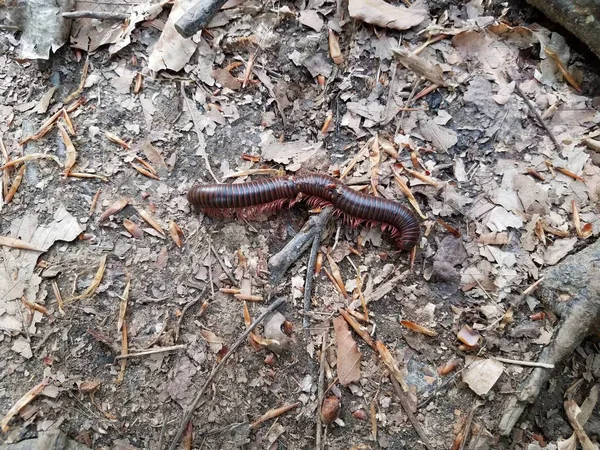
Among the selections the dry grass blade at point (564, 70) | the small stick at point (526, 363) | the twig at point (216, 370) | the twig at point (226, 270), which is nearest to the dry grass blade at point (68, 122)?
the twig at point (226, 270)

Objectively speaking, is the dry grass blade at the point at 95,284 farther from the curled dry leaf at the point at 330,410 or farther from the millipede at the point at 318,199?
the curled dry leaf at the point at 330,410

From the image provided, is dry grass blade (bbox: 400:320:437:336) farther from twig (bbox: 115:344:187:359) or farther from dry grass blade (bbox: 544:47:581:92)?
dry grass blade (bbox: 544:47:581:92)

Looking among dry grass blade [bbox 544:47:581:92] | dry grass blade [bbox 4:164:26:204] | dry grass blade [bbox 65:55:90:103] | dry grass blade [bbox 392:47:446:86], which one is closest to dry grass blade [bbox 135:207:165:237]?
dry grass blade [bbox 4:164:26:204]

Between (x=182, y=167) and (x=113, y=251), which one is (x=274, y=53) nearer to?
(x=182, y=167)

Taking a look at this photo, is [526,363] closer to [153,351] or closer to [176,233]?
[153,351]

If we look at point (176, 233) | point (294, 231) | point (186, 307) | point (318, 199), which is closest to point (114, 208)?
point (176, 233)

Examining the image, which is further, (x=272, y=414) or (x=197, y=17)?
(x=197, y=17)
